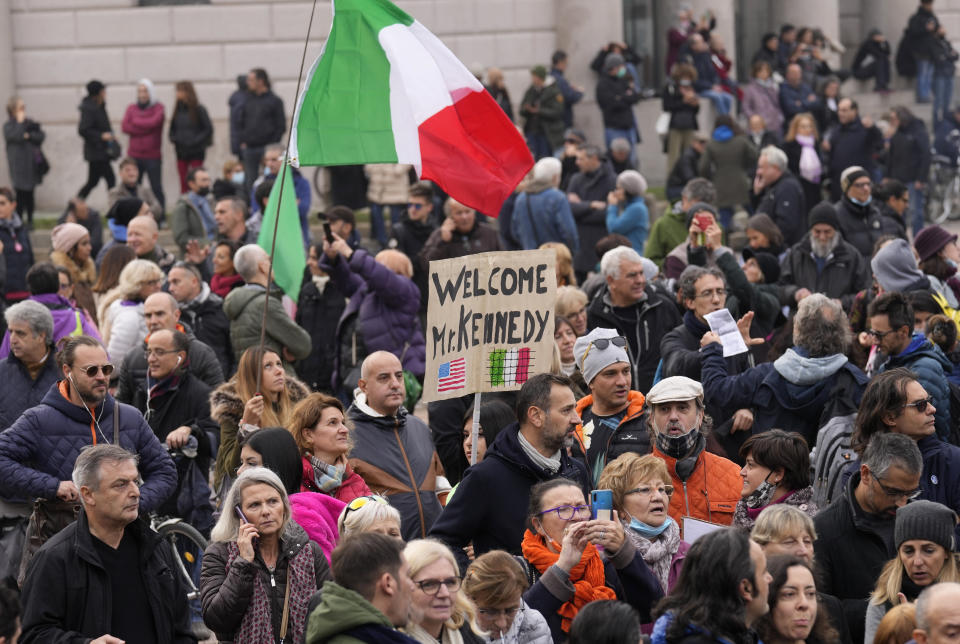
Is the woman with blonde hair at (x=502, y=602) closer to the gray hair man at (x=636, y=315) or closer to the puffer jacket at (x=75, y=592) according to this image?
the puffer jacket at (x=75, y=592)

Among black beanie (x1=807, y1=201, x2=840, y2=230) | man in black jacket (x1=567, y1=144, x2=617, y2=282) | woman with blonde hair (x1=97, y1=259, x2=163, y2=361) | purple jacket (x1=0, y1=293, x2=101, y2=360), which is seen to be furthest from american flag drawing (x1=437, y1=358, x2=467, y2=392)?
man in black jacket (x1=567, y1=144, x2=617, y2=282)

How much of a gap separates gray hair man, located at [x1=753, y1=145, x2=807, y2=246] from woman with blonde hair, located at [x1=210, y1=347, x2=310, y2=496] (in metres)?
6.53

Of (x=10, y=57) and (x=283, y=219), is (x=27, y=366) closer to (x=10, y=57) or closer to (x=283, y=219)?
(x=283, y=219)

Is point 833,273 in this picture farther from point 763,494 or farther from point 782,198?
point 763,494

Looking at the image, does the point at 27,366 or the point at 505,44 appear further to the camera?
the point at 505,44

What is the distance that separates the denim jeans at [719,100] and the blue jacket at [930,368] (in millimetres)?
14171

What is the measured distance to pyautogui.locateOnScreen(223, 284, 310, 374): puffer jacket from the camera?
10070 mm

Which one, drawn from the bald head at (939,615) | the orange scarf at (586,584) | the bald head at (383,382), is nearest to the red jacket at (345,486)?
the bald head at (383,382)

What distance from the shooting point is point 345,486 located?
7195 mm

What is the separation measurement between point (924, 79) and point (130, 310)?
Answer: 18189 mm

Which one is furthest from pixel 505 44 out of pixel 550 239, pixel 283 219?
pixel 283 219

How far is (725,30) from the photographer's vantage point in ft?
78.2

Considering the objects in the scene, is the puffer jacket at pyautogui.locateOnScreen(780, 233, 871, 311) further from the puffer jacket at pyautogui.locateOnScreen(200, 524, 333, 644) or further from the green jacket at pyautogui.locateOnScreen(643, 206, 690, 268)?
the puffer jacket at pyautogui.locateOnScreen(200, 524, 333, 644)

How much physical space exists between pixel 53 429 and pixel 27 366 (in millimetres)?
1166
